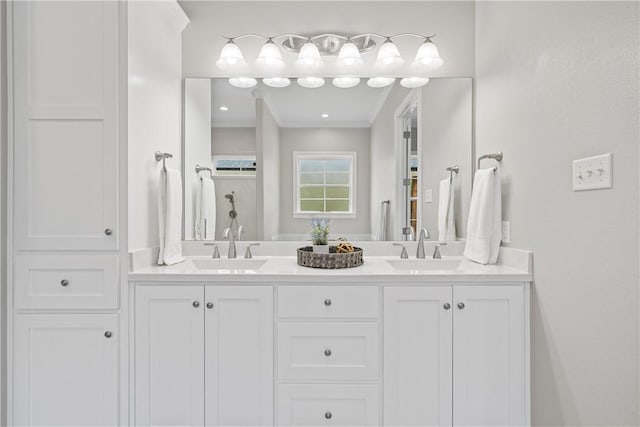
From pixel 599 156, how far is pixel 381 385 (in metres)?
1.20

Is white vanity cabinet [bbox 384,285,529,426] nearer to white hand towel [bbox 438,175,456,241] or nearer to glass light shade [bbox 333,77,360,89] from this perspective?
white hand towel [bbox 438,175,456,241]

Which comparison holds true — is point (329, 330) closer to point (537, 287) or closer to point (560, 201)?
point (537, 287)

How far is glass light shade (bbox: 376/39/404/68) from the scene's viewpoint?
2036 millimetres

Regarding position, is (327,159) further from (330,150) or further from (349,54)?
(349,54)

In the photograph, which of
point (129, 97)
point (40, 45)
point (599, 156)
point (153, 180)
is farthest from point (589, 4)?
point (40, 45)

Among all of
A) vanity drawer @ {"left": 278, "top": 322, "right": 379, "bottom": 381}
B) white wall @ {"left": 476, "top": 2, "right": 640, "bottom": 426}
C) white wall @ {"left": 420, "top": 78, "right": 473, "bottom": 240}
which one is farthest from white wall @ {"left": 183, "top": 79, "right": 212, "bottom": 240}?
white wall @ {"left": 476, "top": 2, "right": 640, "bottom": 426}

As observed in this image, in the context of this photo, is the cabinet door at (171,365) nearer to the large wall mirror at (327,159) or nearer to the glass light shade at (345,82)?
the large wall mirror at (327,159)

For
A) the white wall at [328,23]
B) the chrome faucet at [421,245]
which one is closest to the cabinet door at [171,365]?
the chrome faucet at [421,245]

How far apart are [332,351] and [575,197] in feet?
3.68

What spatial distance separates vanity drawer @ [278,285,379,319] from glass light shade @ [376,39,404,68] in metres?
1.35

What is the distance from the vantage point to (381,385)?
151cm

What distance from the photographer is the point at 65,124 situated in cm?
153

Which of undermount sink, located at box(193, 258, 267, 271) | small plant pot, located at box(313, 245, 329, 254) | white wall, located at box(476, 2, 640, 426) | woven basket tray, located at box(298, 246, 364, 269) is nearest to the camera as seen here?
white wall, located at box(476, 2, 640, 426)

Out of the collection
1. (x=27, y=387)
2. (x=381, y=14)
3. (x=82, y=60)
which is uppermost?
(x=381, y=14)
